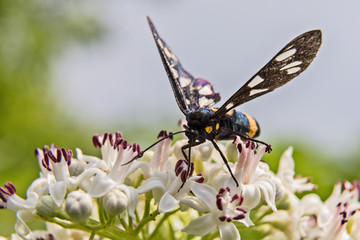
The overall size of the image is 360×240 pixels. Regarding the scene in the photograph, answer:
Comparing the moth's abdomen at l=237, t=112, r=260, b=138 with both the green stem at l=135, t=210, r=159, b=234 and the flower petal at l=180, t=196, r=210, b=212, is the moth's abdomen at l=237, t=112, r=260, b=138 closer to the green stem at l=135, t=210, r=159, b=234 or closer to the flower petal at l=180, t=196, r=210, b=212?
the flower petal at l=180, t=196, r=210, b=212

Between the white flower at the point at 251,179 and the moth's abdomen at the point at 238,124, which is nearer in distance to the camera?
the white flower at the point at 251,179

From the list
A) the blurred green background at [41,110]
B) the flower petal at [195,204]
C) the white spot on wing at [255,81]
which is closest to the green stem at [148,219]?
the flower petal at [195,204]

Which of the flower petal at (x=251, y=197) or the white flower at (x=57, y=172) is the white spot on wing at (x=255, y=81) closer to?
the flower petal at (x=251, y=197)

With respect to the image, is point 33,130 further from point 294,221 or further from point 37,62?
point 294,221

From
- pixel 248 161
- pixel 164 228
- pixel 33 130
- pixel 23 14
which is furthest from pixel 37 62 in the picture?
pixel 248 161

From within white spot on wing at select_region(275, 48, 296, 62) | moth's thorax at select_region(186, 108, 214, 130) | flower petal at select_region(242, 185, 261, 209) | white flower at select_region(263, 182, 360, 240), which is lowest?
white flower at select_region(263, 182, 360, 240)

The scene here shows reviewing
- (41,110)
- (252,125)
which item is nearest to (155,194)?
(252,125)

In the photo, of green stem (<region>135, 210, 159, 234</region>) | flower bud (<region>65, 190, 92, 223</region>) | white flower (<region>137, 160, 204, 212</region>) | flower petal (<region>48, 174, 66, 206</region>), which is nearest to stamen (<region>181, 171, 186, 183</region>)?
white flower (<region>137, 160, 204, 212</region>)

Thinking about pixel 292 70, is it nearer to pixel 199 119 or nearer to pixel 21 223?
pixel 199 119
